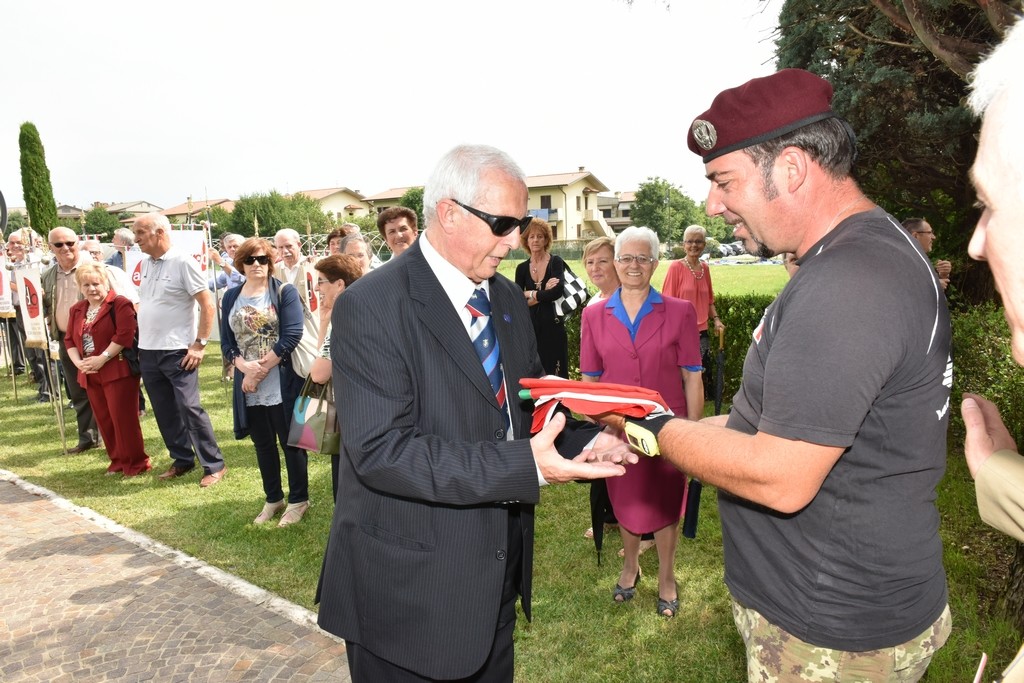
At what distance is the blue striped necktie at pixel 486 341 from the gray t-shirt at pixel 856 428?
2.71ft

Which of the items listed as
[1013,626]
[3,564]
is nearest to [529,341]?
[1013,626]

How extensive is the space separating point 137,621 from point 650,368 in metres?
3.66

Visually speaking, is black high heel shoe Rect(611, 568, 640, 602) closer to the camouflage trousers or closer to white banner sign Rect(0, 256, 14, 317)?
the camouflage trousers

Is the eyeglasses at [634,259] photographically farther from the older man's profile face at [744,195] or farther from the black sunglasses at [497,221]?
the older man's profile face at [744,195]

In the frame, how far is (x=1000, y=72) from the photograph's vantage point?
102cm

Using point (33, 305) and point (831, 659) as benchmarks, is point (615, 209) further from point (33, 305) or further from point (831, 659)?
point (831, 659)

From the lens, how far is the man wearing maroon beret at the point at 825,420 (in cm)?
145

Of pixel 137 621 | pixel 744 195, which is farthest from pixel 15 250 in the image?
pixel 744 195

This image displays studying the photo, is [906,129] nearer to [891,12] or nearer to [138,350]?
[891,12]

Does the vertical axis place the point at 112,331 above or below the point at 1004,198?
below

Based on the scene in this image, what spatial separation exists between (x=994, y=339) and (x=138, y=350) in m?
8.39

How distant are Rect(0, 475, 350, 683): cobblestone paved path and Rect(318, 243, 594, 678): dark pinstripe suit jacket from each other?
1.79 meters

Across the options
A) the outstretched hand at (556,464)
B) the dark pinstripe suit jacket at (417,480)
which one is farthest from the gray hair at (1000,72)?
the dark pinstripe suit jacket at (417,480)

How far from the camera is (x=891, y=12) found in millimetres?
3400
